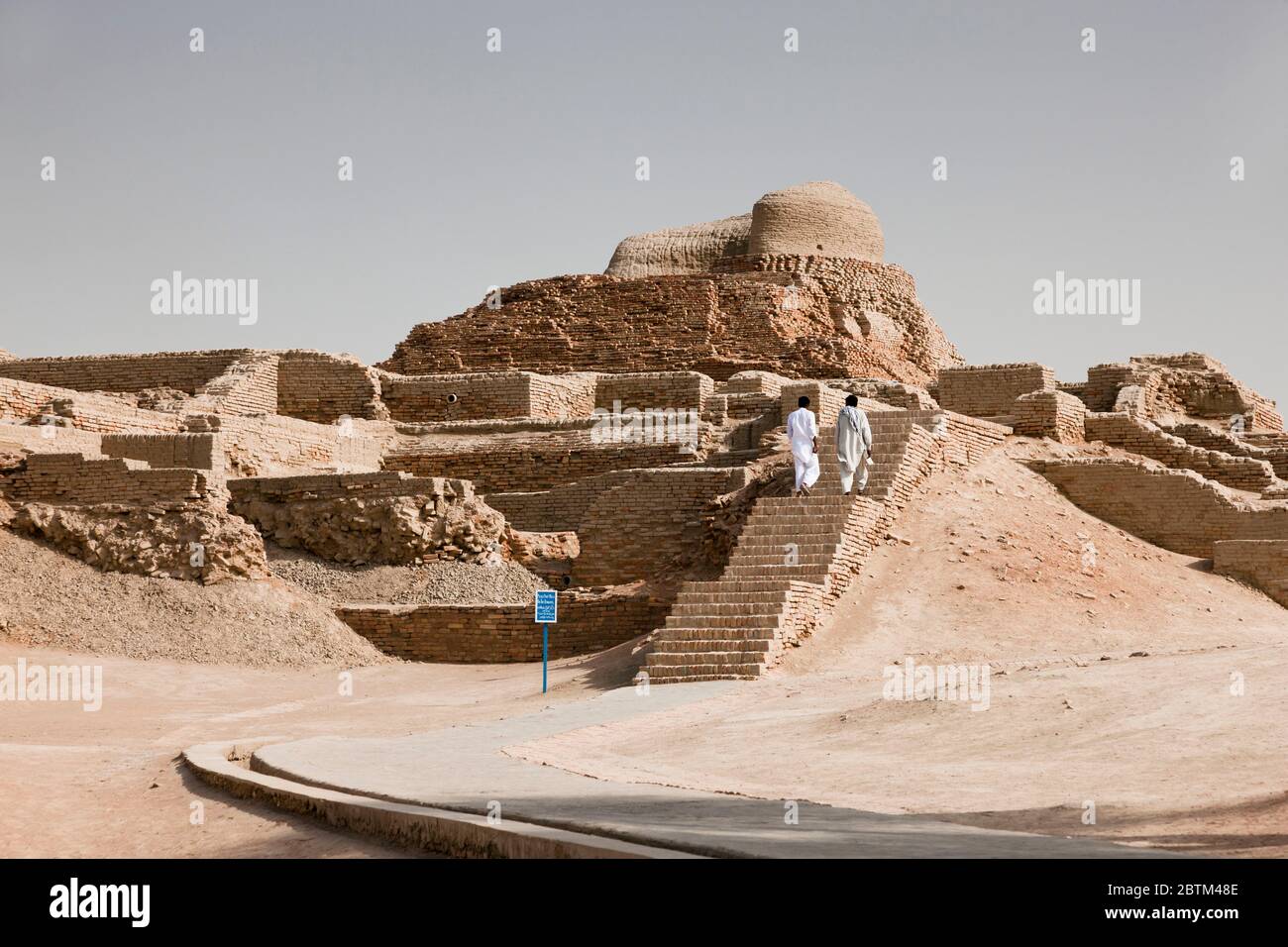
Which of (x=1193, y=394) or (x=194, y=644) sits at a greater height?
(x=1193, y=394)

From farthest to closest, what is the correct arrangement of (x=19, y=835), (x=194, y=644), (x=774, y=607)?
(x=194, y=644) → (x=774, y=607) → (x=19, y=835)

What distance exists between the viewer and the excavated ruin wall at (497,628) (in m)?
17.9

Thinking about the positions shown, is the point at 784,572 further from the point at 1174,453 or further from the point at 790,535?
the point at 1174,453

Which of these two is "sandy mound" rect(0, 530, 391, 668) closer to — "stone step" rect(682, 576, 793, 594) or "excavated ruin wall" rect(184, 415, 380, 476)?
"excavated ruin wall" rect(184, 415, 380, 476)

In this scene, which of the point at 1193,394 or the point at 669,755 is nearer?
the point at 669,755

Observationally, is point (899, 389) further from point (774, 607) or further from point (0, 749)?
point (0, 749)

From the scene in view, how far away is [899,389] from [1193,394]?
629cm

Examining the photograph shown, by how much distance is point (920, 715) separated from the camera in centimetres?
1067

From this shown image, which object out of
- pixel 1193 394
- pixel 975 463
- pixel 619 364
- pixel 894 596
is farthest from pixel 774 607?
pixel 619 364

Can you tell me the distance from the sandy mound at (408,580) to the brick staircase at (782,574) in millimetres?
3423

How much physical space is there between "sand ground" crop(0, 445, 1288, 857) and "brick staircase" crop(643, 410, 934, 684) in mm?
277

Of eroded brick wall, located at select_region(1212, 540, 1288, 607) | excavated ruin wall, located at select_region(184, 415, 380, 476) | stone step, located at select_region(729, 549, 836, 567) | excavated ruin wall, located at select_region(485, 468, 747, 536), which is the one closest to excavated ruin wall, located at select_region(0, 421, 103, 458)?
excavated ruin wall, located at select_region(184, 415, 380, 476)
